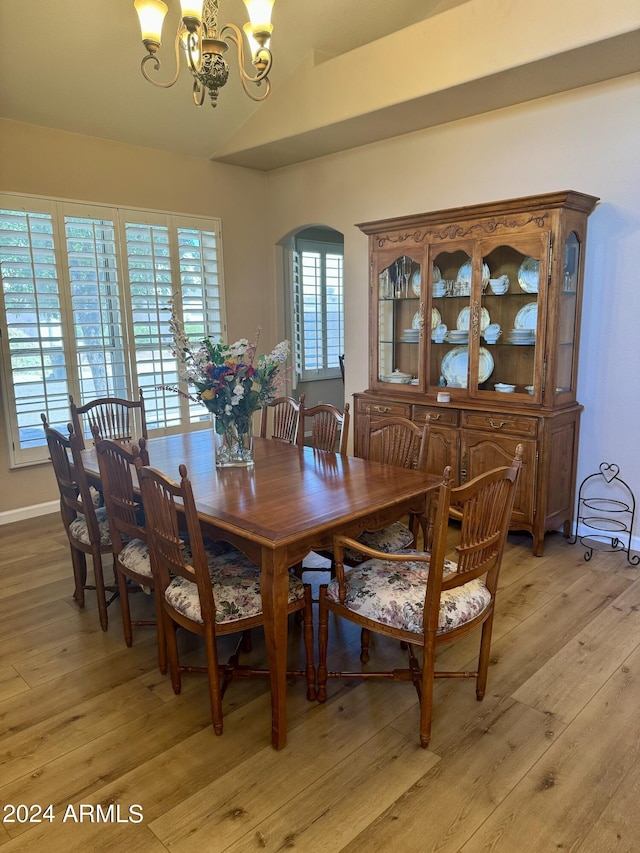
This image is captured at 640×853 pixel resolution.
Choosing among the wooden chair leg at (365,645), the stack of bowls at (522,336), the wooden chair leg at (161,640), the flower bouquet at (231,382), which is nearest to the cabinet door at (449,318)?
the stack of bowls at (522,336)

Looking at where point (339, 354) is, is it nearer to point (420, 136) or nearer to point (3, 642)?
point (420, 136)

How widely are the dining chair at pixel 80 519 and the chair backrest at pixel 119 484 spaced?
21 centimetres

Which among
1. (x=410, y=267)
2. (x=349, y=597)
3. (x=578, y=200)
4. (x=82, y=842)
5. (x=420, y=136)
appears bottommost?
(x=82, y=842)

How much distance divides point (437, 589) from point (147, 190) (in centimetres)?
415

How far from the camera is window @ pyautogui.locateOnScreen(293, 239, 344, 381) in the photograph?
21.0 ft

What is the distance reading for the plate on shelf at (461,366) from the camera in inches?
148

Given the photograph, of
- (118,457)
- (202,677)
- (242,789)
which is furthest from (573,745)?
(118,457)

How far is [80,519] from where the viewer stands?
9.71 feet

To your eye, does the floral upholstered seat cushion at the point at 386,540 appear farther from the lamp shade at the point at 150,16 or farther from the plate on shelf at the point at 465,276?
the lamp shade at the point at 150,16

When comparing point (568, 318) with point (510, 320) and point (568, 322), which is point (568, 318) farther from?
point (510, 320)

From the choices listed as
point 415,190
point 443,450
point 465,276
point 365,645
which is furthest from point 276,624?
point 415,190

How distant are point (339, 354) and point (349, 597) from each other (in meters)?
5.29

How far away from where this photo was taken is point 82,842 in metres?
1.65

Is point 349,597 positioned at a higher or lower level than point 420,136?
lower
